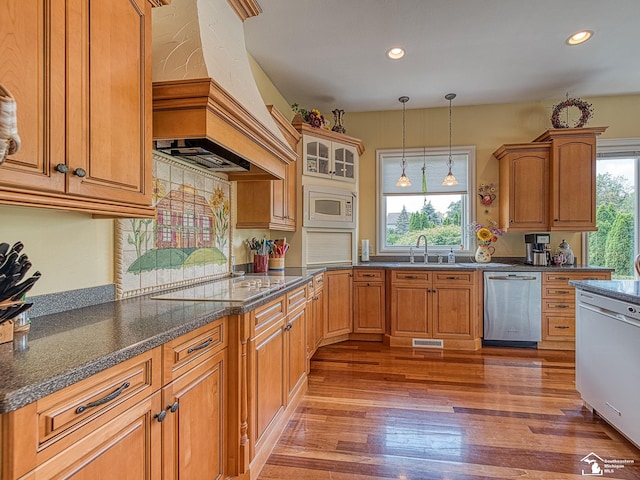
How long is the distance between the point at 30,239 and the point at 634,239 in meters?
5.62

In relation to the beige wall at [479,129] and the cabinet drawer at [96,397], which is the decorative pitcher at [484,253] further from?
the cabinet drawer at [96,397]

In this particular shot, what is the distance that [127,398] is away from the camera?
1023 millimetres

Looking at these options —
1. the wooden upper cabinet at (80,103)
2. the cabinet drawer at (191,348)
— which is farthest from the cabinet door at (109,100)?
the cabinet drawer at (191,348)

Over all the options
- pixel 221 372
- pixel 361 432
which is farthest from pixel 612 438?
pixel 221 372

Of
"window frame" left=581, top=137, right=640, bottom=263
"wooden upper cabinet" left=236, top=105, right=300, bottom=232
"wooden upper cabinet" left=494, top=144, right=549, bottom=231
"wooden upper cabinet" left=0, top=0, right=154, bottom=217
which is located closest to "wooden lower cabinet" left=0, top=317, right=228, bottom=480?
"wooden upper cabinet" left=0, top=0, right=154, bottom=217

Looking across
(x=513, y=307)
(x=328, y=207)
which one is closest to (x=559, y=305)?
(x=513, y=307)

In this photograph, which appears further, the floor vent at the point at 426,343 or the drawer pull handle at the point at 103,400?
the floor vent at the point at 426,343

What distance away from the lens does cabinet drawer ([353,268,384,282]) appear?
407cm

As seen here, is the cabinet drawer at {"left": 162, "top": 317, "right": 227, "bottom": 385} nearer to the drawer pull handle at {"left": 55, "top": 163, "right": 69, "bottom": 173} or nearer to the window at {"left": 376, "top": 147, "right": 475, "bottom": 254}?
the drawer pull handle at {"left": 55, "top": 163, "right": 69, "bottom": 173}

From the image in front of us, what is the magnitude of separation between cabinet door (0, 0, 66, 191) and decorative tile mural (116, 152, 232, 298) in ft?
2.52

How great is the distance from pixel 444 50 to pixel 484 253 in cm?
235

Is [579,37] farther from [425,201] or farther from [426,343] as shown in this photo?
[426,343]

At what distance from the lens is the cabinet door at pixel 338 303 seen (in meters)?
3.87

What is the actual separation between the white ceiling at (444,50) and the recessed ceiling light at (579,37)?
7 centimetres
